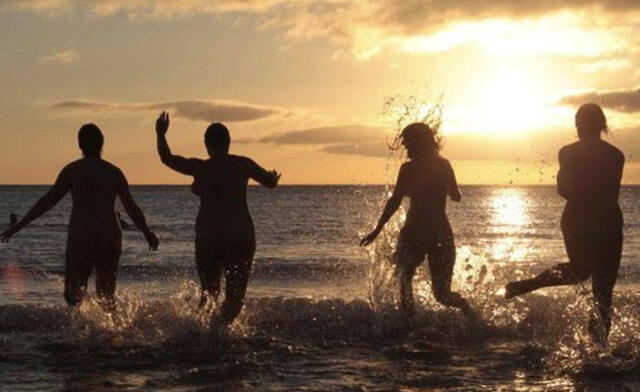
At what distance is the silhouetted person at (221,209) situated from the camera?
307 inches

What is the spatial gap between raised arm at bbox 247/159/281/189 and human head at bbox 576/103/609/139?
2.99 m

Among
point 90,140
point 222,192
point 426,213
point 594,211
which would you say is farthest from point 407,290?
point 90,140

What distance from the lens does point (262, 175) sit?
7855mm

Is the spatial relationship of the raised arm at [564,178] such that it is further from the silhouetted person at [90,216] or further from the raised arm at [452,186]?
the silhouetted person at [90,216]

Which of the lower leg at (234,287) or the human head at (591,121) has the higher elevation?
the human head at (591,121)

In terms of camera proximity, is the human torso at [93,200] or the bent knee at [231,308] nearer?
the human torso at [93,200]

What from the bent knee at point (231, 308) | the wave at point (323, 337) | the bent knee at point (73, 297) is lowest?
the wave at point (323, 337)

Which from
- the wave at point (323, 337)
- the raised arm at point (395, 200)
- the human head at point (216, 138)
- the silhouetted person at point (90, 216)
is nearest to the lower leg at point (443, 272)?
the wave at point (323, 337)

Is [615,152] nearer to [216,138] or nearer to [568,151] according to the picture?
[568,151]

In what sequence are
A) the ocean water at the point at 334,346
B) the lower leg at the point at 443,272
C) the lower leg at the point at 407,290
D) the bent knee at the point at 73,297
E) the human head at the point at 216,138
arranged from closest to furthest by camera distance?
the ocean water at the point at 334,346 < the human head at the point at 216,138 < the bent knee at the point at 73,297 < the lower leg at the point at 443,272 < the lower leg at the point at 407,290

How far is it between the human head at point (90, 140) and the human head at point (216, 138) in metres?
1.06

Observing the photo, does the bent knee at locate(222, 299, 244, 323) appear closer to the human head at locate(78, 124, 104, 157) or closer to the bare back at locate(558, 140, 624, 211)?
the human head at locate(78, 124, 104, 157)

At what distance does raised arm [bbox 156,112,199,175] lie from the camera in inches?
300

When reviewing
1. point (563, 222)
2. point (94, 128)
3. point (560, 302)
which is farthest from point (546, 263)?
point (94, 128)
